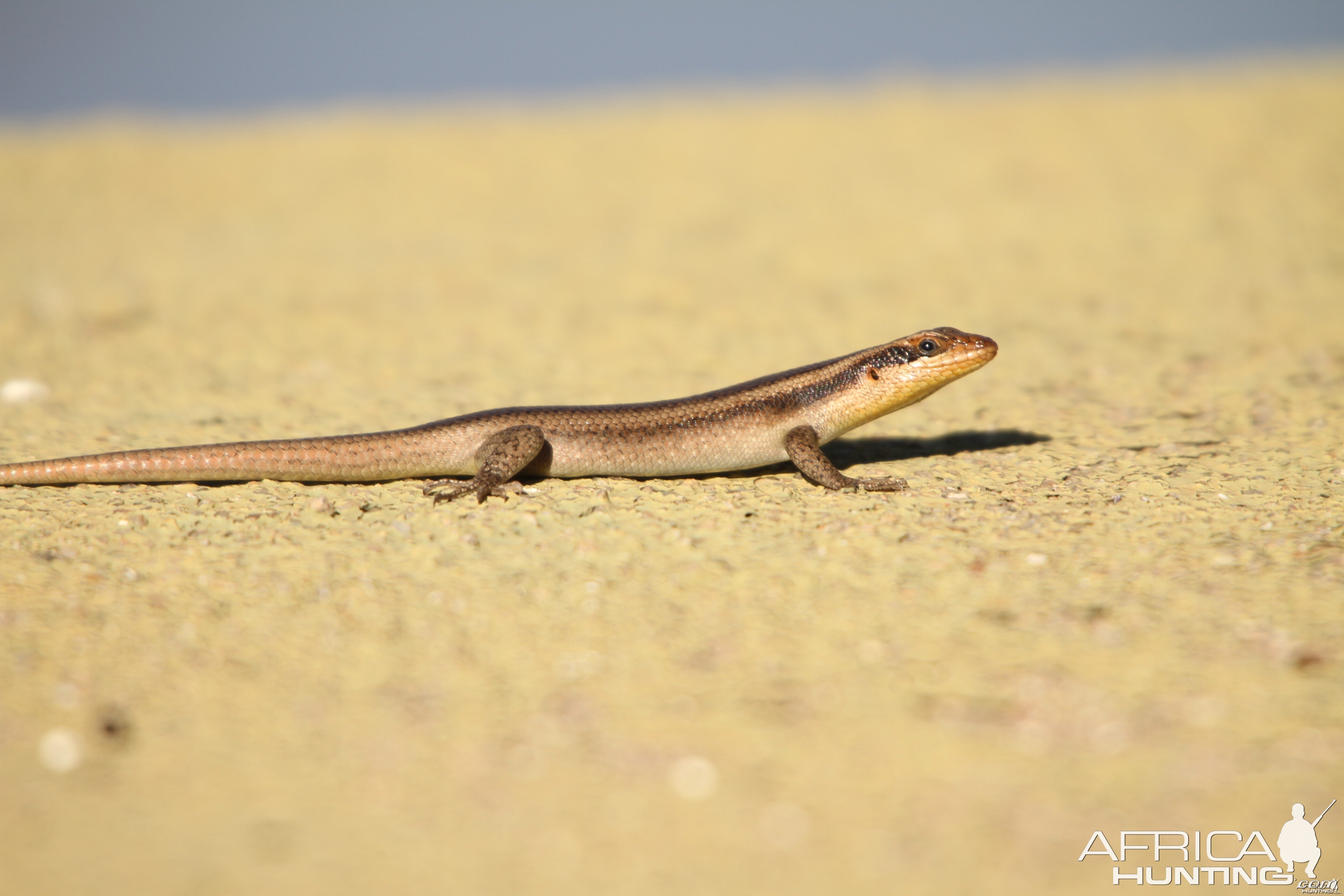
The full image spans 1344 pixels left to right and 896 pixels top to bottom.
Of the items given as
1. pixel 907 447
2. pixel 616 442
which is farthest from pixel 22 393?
pixel 907 447

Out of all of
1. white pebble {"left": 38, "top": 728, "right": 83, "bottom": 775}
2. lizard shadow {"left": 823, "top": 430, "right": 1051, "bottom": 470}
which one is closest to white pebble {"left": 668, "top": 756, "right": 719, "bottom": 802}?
white pebble {"left": 38, "top": 728, "right": 83, "bottom": 775}

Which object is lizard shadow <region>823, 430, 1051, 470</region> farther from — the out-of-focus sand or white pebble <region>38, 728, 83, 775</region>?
white pebble <region>38, 728, 83, 775</region>

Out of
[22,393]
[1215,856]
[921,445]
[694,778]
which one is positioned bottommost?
[1215,856]

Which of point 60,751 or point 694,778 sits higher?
point 60,751

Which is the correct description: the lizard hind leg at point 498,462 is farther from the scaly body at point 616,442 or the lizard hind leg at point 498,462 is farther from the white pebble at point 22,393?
the white pebble at point 22,393

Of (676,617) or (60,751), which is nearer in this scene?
(60,751)

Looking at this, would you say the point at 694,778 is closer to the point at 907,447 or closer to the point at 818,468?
the point at 818,468

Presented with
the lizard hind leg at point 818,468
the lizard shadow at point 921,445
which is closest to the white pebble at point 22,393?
the lizard hind leg at point 818,468
